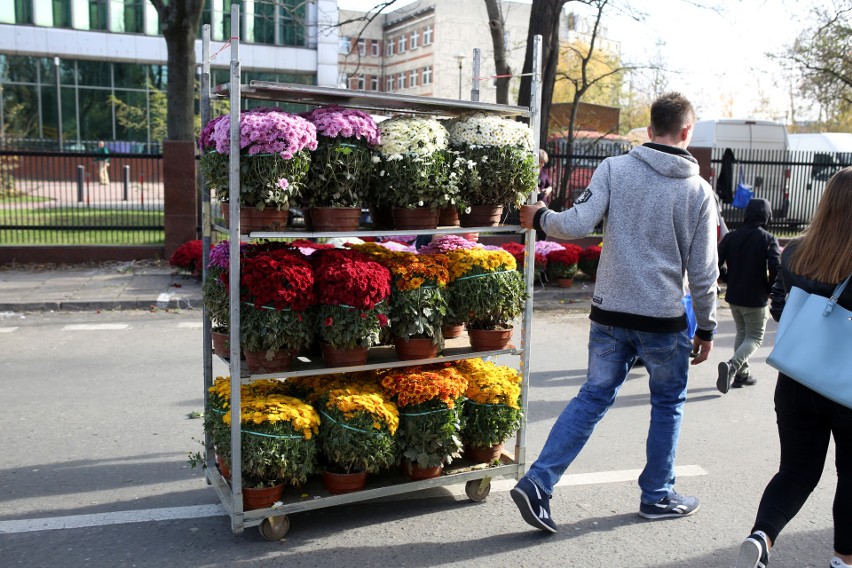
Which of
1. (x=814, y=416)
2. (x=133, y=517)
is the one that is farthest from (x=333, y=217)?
(x=814, y=416)

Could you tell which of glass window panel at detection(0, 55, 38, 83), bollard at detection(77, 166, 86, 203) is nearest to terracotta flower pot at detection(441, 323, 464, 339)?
bollard at detection(77, 166, 86, 203)

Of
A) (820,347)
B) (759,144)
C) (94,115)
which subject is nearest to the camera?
(820,347)

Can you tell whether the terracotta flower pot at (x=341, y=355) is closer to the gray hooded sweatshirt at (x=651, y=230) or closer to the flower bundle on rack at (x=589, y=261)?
the gray hooded sweatshirt at (x=651, y=230)

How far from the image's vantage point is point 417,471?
4379 millimetres

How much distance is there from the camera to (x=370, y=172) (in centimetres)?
418

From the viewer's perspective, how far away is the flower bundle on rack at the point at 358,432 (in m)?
4.11

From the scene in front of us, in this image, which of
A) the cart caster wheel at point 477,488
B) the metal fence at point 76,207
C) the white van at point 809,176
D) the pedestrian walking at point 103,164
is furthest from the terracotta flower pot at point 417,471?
the white van at point 809,176

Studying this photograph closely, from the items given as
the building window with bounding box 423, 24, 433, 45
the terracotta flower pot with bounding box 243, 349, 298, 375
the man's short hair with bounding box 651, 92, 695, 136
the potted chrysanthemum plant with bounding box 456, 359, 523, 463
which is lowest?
the potted chrysanthemum plant with bounding box 456, 359, 523, 463

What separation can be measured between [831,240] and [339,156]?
2326 millimetres

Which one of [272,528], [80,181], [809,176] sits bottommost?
[272,528]

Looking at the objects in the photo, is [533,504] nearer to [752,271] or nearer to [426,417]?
[426,417]

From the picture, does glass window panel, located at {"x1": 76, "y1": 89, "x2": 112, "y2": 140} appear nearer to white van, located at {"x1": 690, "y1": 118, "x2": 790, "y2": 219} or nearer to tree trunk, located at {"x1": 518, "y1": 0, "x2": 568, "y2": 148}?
white van, located at {"x1": 690, "y1": 118, "x2": 790, "y2": 219}

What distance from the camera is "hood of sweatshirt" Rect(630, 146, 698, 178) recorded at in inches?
159

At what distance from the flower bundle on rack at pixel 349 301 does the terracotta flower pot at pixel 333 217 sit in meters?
0.19
